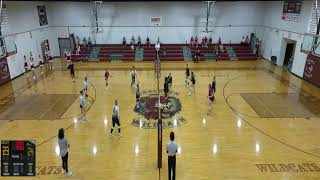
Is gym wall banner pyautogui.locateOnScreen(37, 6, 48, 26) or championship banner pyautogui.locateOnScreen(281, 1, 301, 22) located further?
gym wall banner pyautogui.locateOnScreen(37, 6, 48, 26)

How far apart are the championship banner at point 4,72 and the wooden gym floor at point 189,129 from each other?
0.48 m

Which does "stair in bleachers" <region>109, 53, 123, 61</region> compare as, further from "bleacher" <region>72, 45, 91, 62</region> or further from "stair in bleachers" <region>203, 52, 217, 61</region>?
"stair in bleachers" <region>203, 52, 217, 61</region>

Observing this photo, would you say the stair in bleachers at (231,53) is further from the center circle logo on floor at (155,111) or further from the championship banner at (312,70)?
the center circle logo on floor at (155,111)

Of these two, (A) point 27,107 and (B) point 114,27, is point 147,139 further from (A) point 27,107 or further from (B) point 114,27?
(B) point 114,27

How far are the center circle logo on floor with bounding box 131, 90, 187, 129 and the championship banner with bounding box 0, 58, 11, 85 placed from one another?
1180 cm

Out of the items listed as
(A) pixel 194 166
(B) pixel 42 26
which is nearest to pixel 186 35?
(B) pixel 42 26

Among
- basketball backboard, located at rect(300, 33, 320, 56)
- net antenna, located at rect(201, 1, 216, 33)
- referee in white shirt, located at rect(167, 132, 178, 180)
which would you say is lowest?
referee in white shirt, located at rect(167, 132, 178, 180)

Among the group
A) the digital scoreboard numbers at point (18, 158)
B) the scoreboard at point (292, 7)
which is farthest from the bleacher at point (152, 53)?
the digital scoreboard numbers at point (18, 158)

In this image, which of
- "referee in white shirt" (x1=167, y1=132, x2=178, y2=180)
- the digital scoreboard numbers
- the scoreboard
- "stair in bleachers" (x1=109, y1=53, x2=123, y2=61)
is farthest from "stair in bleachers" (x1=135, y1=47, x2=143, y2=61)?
the digital scoreboard numbers

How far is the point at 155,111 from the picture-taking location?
15133 millimetres

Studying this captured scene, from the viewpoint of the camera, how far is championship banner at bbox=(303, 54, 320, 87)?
2031cm

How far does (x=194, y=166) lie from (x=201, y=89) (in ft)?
32.8

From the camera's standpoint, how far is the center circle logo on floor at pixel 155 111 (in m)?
13.8

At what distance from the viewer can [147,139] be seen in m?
12.1
